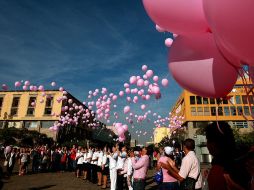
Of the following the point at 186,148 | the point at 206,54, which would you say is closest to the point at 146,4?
the point at 206,54

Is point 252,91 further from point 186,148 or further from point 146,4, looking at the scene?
point 186,148

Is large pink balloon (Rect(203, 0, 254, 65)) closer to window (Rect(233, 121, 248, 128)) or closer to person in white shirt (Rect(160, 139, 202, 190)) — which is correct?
person in white shirt (Rect(160, 139, 202, 190))

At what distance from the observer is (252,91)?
2.07m

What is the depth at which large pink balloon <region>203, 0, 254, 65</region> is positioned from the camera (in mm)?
1507

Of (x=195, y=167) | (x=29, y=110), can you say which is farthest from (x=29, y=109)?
(x=195, y=167)

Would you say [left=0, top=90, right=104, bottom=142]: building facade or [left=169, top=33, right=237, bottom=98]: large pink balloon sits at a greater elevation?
[left=0, top=90, right=104, bottom=142]: building facade

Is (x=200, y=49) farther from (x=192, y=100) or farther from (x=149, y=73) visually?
(x=192, y=100)

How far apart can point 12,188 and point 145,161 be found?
6.54 metres

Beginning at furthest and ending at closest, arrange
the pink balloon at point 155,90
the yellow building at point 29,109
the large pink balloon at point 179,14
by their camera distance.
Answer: the yellow building at point 29,109 → the pink balloon at point 155,90 → the large pink balloon at point 179,14

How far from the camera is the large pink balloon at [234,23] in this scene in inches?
59.3

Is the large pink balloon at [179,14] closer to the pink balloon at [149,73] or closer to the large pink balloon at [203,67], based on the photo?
the large pink balloon at [203,67]

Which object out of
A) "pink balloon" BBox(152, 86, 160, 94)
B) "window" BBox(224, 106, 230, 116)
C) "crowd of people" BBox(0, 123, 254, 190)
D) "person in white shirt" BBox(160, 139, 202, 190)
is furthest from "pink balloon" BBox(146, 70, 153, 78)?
"window" BBox(224, 106, 230, 116)

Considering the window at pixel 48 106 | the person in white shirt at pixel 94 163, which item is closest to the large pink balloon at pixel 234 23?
the person in white shirt at pixel 94 163

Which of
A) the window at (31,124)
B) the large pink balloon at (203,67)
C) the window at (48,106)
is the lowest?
the large pink balloon at (203,67)
